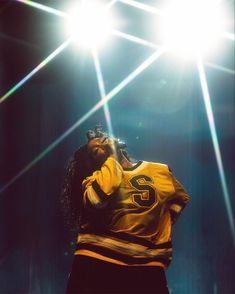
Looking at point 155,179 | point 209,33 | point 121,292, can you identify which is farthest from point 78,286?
point 209,33

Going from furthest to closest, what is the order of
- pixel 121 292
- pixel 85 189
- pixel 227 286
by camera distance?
pixel 227 286
pixel 85 189
pixel 121 292

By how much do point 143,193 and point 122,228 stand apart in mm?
322

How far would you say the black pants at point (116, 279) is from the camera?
3.23 m

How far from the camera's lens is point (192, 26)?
404 cm

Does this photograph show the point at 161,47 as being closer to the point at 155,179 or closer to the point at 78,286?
the point at 155,179

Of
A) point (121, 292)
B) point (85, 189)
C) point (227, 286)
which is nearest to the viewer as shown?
point (121, 292)

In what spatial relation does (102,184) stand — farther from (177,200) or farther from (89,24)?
(89,24)

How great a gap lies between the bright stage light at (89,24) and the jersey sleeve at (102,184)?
1.33 metres

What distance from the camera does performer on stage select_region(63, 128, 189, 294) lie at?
3.27m

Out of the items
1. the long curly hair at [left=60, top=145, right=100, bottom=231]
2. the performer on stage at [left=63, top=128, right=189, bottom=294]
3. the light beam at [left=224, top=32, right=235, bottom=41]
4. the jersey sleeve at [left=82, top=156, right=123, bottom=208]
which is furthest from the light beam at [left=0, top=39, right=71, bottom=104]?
the light beam at [left=224, top=32, right=235, bottom=41]

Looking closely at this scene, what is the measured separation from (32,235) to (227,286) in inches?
73.6

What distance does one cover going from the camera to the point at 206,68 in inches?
162

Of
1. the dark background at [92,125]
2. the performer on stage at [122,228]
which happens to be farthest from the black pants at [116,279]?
the dark background at [92,125]

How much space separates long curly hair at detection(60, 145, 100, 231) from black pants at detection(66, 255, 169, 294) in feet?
1.62
